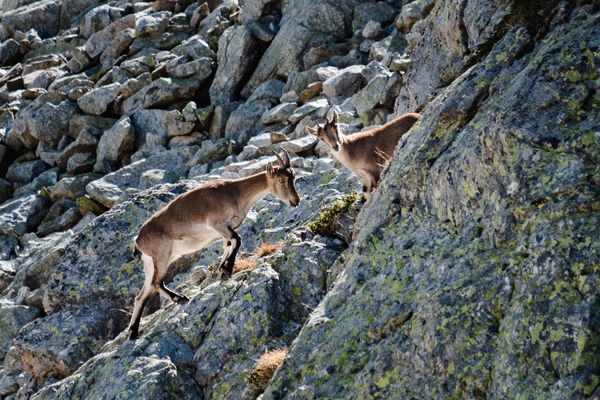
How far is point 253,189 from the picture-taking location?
17984 millimetres

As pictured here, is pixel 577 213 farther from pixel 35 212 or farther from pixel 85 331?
pixel 35 212

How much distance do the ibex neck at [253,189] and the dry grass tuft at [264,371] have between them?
5742mm

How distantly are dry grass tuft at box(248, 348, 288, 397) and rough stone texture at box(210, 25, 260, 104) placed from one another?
30.4 m

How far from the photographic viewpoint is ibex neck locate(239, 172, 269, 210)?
17.9 m

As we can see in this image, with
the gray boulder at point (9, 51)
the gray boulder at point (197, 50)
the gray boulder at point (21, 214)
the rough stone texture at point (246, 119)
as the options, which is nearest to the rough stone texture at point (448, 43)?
the rough stone texture at point (246, 119)

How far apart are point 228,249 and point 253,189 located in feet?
6.86

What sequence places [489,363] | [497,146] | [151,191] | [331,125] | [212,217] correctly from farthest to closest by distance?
[151,191] < [331,125] < [212,217] < [497,146] < [489,363]

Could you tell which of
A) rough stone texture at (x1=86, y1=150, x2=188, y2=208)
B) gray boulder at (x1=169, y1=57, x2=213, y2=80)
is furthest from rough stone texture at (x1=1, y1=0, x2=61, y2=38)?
rough stone texture at (x1=86, y1=150, x2=188, y2=208)

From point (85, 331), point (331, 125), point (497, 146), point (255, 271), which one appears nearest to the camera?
point (497, 146)

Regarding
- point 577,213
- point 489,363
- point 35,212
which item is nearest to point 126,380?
point 489,363

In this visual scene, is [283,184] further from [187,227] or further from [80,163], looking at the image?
[80,163]

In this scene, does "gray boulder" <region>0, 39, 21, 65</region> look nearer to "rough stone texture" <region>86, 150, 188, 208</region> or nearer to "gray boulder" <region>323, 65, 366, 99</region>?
"rough stone texture" <region>86, 150, 188, 208</region>

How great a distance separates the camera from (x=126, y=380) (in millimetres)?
13664

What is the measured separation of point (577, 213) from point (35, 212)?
32854mm
